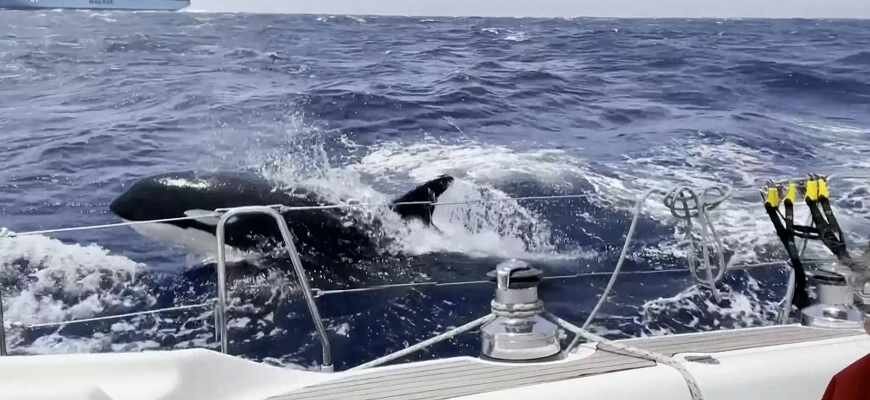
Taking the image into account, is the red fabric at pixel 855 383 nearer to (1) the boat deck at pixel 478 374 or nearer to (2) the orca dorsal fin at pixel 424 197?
(1) the boat deck at pixel 478 374

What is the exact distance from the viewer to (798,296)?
277 cm

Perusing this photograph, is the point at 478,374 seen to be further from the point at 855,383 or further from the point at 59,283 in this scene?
the point at 59,283

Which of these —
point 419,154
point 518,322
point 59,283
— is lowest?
point 59,283

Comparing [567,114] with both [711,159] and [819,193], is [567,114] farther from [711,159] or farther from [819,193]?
[819,193]

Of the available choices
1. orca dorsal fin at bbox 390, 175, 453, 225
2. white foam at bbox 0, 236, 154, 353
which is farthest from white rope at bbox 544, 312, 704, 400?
white foam at bbox 0, 236, 154, 353

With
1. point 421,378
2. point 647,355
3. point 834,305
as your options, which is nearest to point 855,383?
point 647,355

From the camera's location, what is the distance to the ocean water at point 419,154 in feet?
16.3

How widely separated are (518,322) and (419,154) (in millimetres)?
8038

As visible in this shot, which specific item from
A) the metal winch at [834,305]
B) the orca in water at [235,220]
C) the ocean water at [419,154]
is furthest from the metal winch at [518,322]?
the orca in water at [235,220]

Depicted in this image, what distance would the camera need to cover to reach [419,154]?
1006 cm

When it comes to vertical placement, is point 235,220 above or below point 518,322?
below

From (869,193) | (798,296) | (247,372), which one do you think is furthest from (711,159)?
(247,372)

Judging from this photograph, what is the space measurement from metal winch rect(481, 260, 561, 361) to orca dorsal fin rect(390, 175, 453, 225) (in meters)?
2.98

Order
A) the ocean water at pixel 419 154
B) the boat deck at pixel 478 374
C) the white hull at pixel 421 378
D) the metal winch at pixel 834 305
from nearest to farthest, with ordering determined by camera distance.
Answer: the white hull at pixel 421 378 → the boat deck at pixel 478 374 → the metal winch at pixel 834 305 → the ocean water at pixel 419 154
